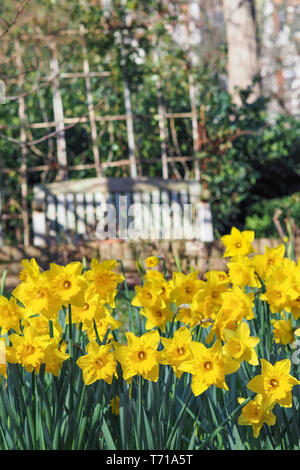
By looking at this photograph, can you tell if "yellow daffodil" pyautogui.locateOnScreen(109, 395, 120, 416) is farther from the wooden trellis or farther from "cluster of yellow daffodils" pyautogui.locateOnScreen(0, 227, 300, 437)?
the wooden trellis

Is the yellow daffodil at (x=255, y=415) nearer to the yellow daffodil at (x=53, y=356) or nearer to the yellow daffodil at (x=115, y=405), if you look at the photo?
the yellow daffodil at (x=115, y=405)

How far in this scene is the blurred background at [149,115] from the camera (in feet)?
22.2

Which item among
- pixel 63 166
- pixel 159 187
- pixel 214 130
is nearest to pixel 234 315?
pixel 159 187

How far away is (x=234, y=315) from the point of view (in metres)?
1.32

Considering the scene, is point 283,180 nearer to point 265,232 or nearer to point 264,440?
point 265,232

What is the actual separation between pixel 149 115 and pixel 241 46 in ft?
5.75

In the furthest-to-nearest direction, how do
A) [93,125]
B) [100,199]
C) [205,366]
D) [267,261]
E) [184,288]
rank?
[93,125]
[100,199]
[267,261]
[184,288]
[205,366]

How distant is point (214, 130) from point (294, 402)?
6.13 m

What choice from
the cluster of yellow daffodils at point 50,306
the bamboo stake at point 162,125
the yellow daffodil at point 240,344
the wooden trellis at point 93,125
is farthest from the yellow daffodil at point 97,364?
the bamboo stake at point 162,125

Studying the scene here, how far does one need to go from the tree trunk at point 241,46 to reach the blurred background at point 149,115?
1cm

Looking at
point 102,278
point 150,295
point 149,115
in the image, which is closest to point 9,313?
point 102,278

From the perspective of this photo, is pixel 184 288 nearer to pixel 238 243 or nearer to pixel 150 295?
pixel 150 295

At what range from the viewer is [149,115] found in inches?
276

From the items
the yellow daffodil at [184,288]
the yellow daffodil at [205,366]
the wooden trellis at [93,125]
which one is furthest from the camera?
the wooden trellis at [93,125]
